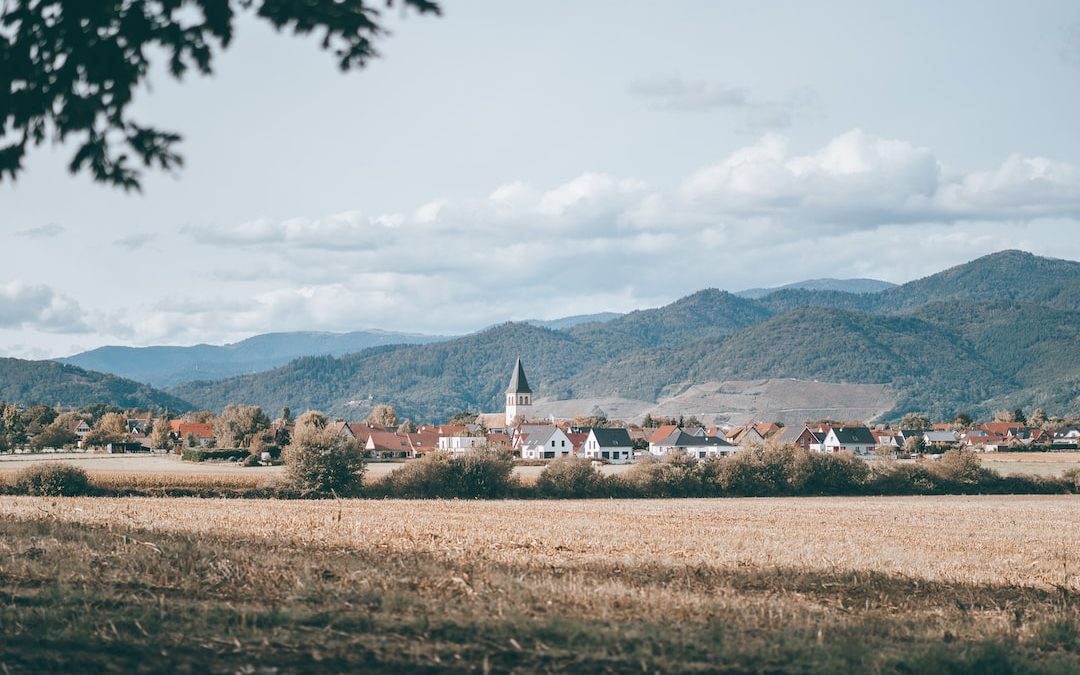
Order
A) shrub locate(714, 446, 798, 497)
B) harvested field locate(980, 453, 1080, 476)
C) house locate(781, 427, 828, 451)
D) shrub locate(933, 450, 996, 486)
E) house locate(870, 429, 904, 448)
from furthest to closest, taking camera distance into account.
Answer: house locate(870, 429, 904, 448), house locate(781, 427, 828, 451), harvested field locate(980, 453, 1080, 476), shrub locate(933, 450, 996, 486), shrub locate(714, 446, 798, 497)

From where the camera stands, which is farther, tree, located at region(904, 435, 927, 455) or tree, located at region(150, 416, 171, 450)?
tree, located at region(904, 435, 927, 455)

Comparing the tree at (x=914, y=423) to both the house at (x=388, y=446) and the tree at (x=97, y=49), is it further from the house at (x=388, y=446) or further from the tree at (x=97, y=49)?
the tree at (x=97, y=49)

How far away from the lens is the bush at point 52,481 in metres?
52.0

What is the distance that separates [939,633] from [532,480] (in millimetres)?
52522

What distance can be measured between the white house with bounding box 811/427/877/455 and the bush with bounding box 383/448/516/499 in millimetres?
85359

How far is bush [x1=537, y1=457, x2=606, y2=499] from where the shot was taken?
6131 cm

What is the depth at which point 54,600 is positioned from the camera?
1221cm

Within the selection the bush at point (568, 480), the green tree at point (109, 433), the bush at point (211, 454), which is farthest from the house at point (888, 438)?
the green tree at point (109, 433)

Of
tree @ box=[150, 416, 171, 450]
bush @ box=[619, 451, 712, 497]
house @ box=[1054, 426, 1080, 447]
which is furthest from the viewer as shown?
house @ box=[1054, 426, 1080, 447]

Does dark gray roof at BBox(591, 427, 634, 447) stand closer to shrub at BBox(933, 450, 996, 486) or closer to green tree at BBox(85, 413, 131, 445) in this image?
green tree at BBox(85, 413, 131, 445)

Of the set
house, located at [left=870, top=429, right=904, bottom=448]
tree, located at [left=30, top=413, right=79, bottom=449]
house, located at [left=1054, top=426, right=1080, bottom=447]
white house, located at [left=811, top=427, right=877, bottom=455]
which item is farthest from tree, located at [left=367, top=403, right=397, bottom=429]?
house, located at [left=1054, top=426, right=1080, bottom=447]

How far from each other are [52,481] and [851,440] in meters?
108

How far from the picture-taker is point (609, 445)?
137 m

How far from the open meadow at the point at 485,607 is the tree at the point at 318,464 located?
33.0 m
